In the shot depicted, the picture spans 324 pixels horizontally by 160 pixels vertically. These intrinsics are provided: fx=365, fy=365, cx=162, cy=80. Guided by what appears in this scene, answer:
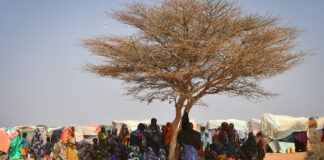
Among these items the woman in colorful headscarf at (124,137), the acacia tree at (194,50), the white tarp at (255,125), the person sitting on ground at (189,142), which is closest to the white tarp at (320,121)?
the white tarp at (255,125)

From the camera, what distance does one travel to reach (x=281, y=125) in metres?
22.0

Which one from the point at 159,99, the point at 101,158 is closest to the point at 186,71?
the point at 159,99

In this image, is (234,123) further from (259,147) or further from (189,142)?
(189,142)

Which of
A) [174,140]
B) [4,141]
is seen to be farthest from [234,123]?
[4,141]

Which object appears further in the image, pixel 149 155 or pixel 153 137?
pixel 153 137

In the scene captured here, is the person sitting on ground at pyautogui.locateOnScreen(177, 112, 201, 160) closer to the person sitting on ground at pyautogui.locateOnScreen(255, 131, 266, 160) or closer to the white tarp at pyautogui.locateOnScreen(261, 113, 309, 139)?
the person sitting on ground at pyautogui.locateOnScreen(255, 131, 266, 160)

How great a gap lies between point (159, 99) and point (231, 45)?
10.8 ft

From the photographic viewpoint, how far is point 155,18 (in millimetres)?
13602

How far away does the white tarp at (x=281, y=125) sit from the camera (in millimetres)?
21328

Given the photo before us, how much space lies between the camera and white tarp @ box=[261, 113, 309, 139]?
21328mm

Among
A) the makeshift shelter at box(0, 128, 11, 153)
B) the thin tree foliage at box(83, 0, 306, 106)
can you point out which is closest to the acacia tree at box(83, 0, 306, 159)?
the thin tree foliage at box(83, 0, 306, 106)

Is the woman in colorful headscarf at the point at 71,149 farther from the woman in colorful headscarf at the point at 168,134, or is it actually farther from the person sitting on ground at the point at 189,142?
the person sitting on ground at the point at 189,142

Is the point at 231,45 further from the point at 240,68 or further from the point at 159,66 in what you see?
the point at 159,66

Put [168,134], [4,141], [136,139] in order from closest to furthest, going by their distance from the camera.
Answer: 1. [136,139]
2. [168,134]
3. [4,141]
